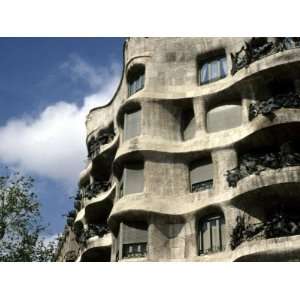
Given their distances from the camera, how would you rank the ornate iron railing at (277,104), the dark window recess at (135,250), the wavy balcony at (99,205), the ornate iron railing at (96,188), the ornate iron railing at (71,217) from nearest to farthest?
the ornate iron railing at (277,104)
the dark window recess at (135,250)
the wavy balcony at (99,205)
the ornate iron railing at (96,188)
the ornate iron railing at (71,217)

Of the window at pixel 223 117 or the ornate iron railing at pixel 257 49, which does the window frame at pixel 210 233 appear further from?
the ornate iron railing at pixel 257 49

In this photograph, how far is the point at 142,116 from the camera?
949 inches

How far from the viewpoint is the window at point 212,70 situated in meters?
24.4

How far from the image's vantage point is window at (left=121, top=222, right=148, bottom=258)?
2208 cm

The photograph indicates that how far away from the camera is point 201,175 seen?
2277 centimetres

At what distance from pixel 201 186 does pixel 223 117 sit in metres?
3.08

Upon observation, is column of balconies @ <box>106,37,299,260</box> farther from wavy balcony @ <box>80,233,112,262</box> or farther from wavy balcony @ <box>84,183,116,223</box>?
wavy balcony @ <box>80,233,112,262</box>

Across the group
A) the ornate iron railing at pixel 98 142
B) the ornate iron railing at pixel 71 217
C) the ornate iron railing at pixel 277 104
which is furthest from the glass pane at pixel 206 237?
the ornate iron railing at pixel 71 217

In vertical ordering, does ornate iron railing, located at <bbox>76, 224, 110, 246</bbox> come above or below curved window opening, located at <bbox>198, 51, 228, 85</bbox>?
below

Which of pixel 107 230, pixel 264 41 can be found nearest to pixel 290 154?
pixel 264 41

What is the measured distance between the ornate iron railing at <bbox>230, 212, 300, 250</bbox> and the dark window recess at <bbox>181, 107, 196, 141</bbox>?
492 centimetres

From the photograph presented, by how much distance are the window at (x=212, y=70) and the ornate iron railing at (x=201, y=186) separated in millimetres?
4713

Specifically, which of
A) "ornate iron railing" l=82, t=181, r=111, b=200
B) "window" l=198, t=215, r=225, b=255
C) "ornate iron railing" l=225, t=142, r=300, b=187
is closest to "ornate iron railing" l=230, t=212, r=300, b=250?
"window" l=198, t=215, r=225, b=255

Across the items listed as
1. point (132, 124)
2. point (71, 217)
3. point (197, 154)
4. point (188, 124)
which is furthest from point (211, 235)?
point (71, 217)
